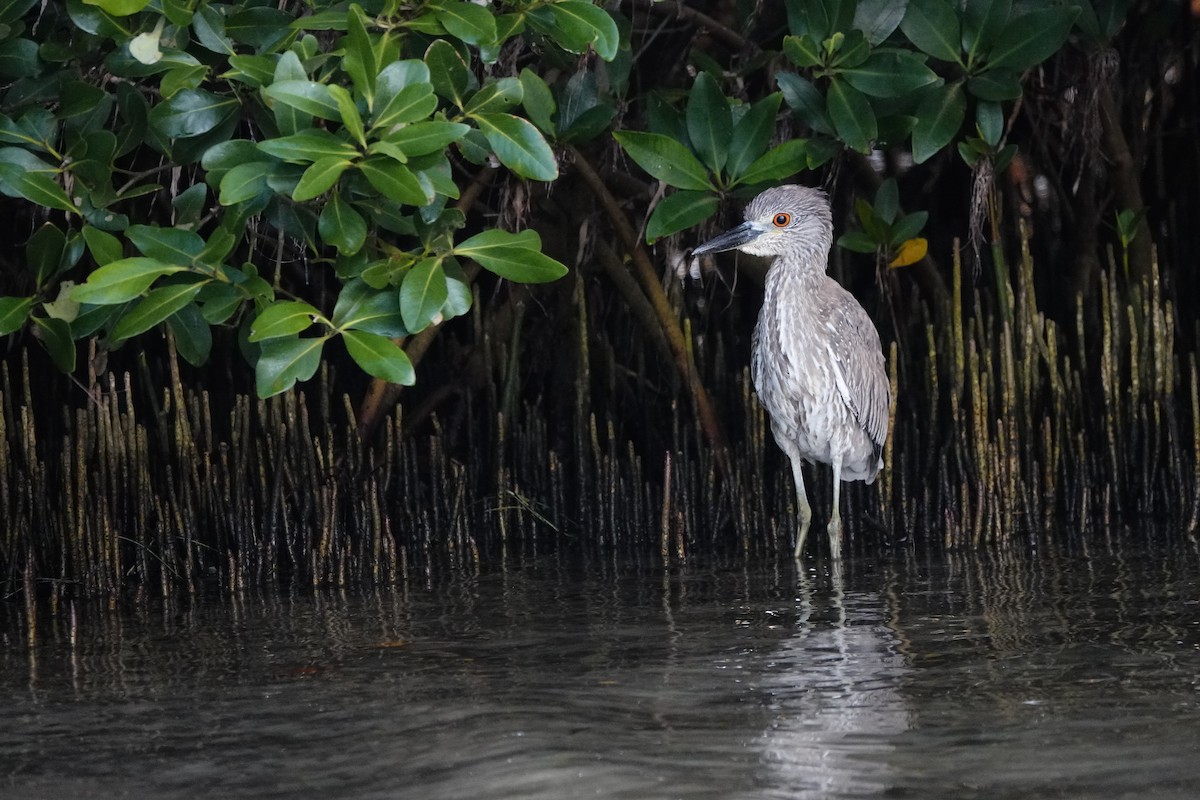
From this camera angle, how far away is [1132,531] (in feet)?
15.7

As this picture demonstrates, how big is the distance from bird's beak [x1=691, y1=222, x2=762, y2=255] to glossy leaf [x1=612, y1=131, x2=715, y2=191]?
2.15 feet

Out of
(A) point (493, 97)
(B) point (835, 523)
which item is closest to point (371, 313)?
(A) point (493, 97)

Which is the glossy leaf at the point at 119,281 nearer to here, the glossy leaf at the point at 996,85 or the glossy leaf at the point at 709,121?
the glossy leaf at the point at 709,121

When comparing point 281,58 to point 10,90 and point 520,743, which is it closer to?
point 10,90

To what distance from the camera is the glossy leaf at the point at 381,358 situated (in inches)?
131

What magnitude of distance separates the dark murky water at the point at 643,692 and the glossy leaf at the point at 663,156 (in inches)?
42.8

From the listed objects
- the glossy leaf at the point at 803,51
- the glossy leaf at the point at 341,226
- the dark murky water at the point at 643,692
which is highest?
the glossy leaf at the point at 803,51

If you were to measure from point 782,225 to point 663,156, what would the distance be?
986 mm

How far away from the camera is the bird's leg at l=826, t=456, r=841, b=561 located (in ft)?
15.6

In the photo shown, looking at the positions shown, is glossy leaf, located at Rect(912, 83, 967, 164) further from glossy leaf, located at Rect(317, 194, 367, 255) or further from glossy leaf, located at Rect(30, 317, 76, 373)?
glossy leaf, located at Rect(30, 317, 76, 373)

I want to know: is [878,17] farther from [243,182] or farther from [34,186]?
[34,186]

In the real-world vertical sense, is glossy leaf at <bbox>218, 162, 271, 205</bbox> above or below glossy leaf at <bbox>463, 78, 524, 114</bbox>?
below

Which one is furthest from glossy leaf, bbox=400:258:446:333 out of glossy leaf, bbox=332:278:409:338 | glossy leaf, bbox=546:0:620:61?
glossy leaf, bbox=546:0:620:61

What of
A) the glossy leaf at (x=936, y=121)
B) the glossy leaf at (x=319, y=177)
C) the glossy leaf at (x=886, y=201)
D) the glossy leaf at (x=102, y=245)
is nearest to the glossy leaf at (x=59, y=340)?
the glossy leaf at (x=102, y=245)
